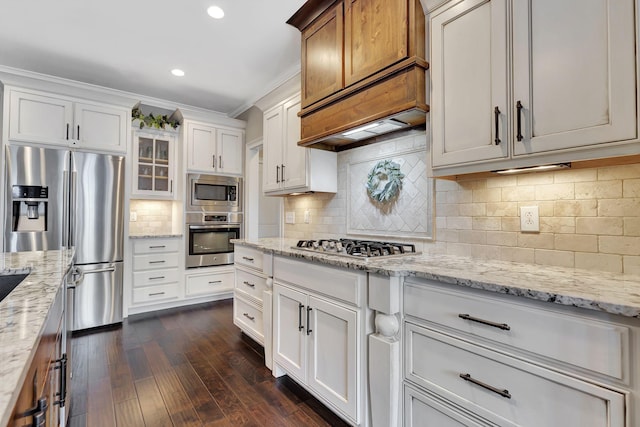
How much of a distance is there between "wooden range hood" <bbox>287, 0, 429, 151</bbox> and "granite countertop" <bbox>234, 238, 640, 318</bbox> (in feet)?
2.66

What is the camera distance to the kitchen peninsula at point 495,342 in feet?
2.83

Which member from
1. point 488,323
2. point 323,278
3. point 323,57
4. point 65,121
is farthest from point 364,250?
point 65,121

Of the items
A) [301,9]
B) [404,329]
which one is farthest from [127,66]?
[404,329]

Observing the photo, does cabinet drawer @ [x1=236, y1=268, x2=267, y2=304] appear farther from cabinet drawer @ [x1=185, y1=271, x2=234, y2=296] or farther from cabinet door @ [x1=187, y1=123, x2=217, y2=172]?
cabinet door @ [x1=187, y1=123, x2=217, y2=172]

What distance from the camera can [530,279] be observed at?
1134mm

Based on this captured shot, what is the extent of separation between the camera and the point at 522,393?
102cm

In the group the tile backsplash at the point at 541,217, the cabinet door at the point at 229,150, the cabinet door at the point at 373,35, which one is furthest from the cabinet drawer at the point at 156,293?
the cabinet door at the point at 373,35

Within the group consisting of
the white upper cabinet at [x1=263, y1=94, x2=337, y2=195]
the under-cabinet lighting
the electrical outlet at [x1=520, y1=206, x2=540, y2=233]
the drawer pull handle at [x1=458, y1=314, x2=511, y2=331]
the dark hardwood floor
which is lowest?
the dark hardwood floor

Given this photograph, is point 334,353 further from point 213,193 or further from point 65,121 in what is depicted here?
point 65,121

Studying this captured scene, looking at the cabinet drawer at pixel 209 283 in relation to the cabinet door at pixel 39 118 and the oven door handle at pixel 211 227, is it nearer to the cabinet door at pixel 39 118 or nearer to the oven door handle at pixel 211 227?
the oven door handle at pixel 211 227

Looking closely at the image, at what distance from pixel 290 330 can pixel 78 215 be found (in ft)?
8.37

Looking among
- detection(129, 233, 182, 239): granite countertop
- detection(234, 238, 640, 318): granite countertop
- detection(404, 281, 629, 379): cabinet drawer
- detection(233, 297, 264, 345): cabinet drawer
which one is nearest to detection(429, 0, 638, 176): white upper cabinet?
detection(234, 238, 640, 318): granite countertop

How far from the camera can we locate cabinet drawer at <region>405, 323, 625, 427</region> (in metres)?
0.89

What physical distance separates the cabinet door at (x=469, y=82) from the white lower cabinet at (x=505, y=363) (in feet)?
2.14
